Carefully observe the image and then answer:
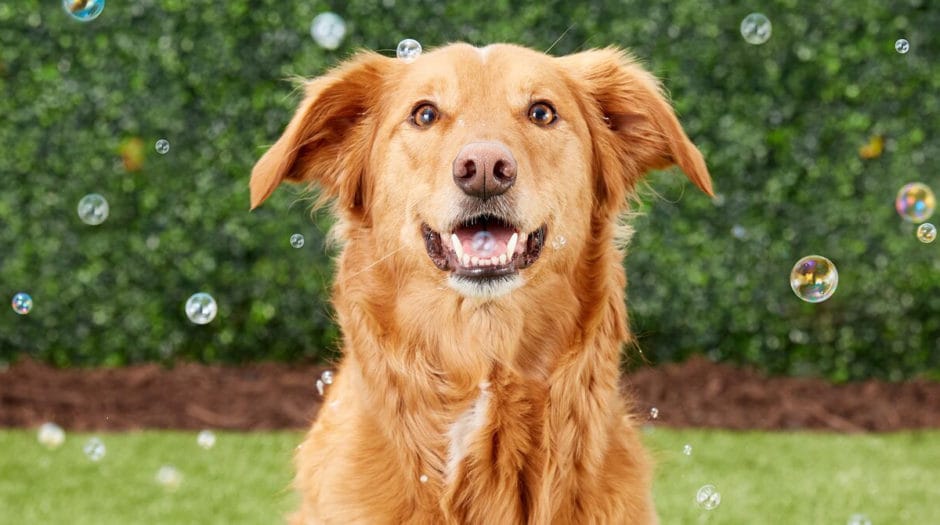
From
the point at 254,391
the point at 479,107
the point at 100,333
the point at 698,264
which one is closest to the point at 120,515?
the point at 254,391

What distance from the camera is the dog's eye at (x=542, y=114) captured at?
3.35 meters

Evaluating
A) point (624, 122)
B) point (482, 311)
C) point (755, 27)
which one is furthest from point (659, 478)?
point (482, 311)

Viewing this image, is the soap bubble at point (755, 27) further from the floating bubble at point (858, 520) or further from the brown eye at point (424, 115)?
the brown eye at point (424, 115)

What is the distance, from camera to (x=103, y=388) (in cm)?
712

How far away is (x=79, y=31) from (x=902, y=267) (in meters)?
5.12

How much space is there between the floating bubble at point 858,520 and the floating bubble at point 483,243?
2.78 m

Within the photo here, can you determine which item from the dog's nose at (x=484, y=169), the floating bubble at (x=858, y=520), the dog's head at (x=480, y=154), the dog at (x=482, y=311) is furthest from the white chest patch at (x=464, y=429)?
the floating bubble at (x=858, y=520)

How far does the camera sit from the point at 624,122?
3775mm

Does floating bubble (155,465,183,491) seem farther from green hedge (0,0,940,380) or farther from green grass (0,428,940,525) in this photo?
green hedge (0,0,940,380)

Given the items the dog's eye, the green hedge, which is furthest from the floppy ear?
the green hedge

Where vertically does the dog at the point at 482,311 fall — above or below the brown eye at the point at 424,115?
below

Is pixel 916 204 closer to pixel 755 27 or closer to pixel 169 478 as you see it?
pixel 755 27

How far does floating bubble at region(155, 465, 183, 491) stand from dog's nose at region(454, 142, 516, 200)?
3.32 meters

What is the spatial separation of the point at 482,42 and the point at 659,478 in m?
2.70
